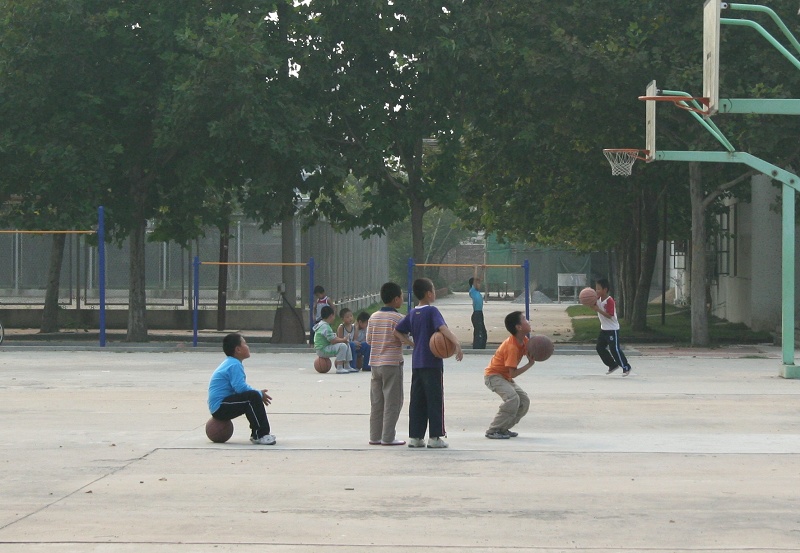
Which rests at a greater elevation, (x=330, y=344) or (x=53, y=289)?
(x=53, y=289)

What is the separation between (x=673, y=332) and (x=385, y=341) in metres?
24.7

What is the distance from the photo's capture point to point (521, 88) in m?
29.3

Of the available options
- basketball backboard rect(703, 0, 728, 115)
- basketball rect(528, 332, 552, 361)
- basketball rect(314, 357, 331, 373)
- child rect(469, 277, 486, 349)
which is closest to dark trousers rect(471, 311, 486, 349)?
child rect(469, 277, 486, 349)

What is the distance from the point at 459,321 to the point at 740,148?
61.2 feet

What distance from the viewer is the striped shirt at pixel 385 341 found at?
1259cm

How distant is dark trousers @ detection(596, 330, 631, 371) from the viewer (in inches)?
815

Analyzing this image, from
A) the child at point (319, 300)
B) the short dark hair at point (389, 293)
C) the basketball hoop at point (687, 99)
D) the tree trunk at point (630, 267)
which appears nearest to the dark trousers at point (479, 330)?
the child at point (319, 300)

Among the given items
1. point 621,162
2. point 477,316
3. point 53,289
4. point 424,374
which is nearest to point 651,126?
point 621,162

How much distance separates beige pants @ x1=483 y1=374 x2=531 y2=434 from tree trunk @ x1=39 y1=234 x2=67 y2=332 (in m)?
22.7

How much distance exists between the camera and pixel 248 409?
1261cm

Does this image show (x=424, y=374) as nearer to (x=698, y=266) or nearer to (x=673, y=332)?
(x=698, y=266)

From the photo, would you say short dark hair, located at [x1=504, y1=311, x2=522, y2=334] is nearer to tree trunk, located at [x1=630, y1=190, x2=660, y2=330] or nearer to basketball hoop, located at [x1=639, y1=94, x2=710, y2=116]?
basketball hoop, located at [x1=639, y1=94, x2=710, y2=116]

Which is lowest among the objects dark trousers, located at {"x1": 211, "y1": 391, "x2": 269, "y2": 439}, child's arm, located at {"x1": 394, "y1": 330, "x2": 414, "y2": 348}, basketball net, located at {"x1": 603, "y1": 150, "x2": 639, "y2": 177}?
dark trousers, located at {"x1": 211, "y1": 391, "x2": 269, "y2": 439}

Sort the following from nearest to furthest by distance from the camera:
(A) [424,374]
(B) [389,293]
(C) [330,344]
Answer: (A) [424,374]
(B) [389,293]
(C) [330,344]
